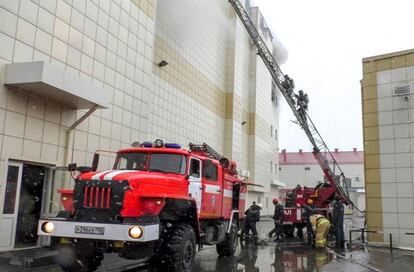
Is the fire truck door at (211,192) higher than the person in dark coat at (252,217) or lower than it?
higher

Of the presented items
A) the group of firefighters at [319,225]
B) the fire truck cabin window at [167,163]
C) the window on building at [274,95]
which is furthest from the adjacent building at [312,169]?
the fire truck cabin window at [167,163]

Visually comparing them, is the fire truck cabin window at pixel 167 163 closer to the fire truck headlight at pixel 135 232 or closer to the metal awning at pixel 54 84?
the fire truck headlight at pixel 135 232

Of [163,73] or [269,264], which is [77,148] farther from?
[163,73]

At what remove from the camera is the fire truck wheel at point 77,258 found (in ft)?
24.7

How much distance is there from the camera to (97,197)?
24.5ft

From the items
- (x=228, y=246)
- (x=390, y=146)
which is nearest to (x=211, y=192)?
(x=228, y=246)

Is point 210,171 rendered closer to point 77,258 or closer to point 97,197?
point 97,197

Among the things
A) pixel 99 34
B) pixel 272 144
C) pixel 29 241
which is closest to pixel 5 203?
pixel 29 241

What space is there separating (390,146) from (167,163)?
29.8 feet

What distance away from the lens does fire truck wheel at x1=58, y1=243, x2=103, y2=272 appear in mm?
7527

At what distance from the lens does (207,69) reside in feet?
92.2

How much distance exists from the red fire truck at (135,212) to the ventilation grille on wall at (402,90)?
28.6 ft

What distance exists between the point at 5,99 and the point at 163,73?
12199 millimetres

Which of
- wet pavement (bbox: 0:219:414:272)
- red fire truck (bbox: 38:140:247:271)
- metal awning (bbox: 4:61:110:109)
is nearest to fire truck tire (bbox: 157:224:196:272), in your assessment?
red fire truck (bbox: 38:140:247:271)
